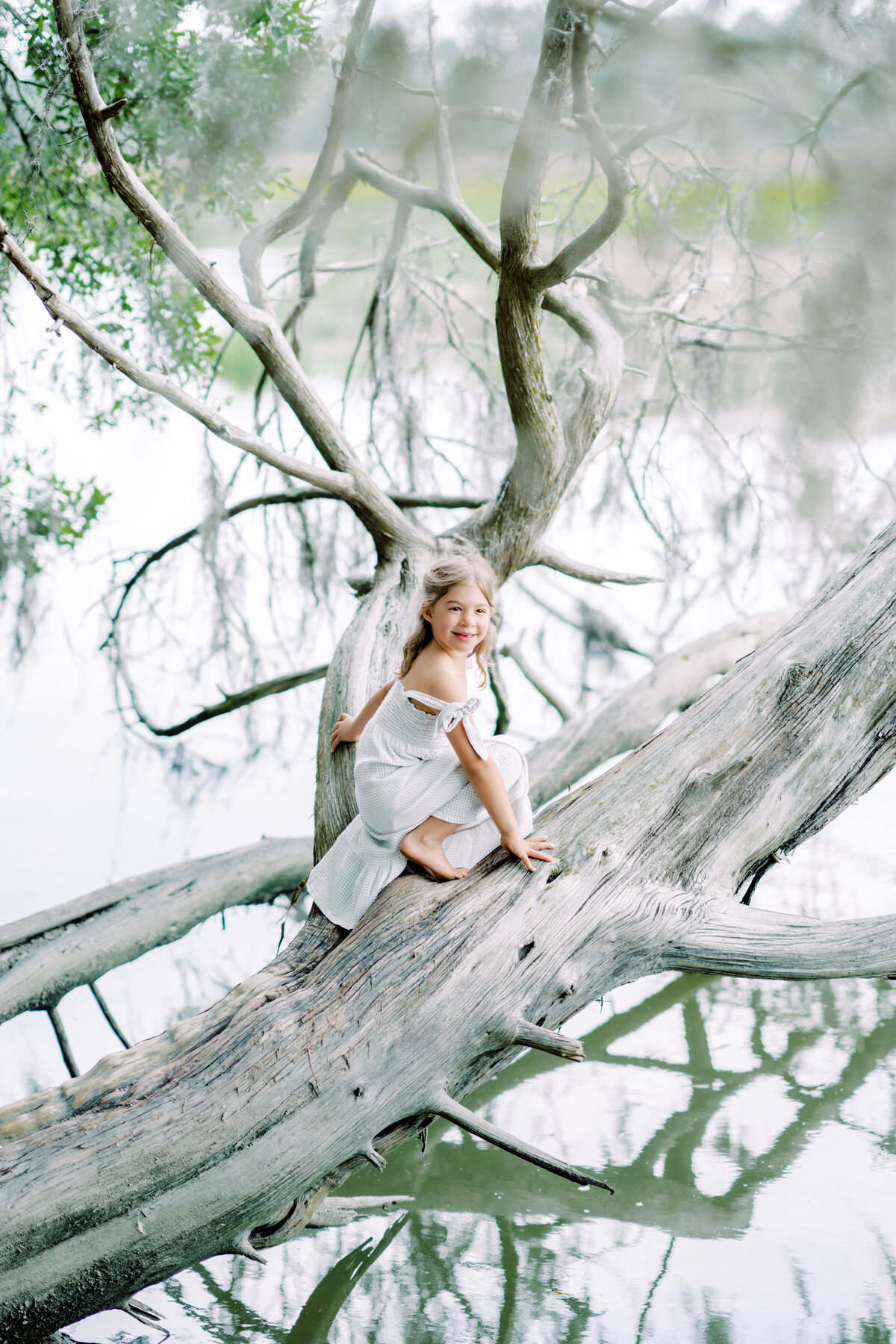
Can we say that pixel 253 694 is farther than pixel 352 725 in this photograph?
Yes

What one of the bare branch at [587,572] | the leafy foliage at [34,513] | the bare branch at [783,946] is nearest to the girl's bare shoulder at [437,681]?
Result: the bare branch at [783,946]

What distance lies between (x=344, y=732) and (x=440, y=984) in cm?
71

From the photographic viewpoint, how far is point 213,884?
332cm

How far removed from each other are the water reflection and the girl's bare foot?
88cm

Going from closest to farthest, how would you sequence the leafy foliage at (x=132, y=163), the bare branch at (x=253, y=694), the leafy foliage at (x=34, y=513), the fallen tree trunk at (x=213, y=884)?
the fallen tree trunk at (x=213, y=884)
the leafy foliage at (x=132, y=163)
the leafy foliage at (x=34, y=513)
the bare branch at (x=253, y=694)

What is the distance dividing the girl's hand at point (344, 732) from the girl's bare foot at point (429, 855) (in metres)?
0.41

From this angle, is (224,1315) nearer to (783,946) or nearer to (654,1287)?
(654,1287)

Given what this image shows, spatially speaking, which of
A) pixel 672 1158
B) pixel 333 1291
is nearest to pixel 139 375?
pixel 333 1291

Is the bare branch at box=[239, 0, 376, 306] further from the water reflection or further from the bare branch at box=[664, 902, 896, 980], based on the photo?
the water reflection

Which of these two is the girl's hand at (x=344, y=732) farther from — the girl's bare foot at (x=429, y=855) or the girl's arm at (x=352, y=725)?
the girl's bare foot at (x=429, y=855)

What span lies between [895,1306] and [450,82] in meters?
2.96

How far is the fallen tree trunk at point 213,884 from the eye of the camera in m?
2.92

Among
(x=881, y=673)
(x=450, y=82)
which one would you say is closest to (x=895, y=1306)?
(x=881, y=673)

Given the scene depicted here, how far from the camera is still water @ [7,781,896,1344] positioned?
2176mm
